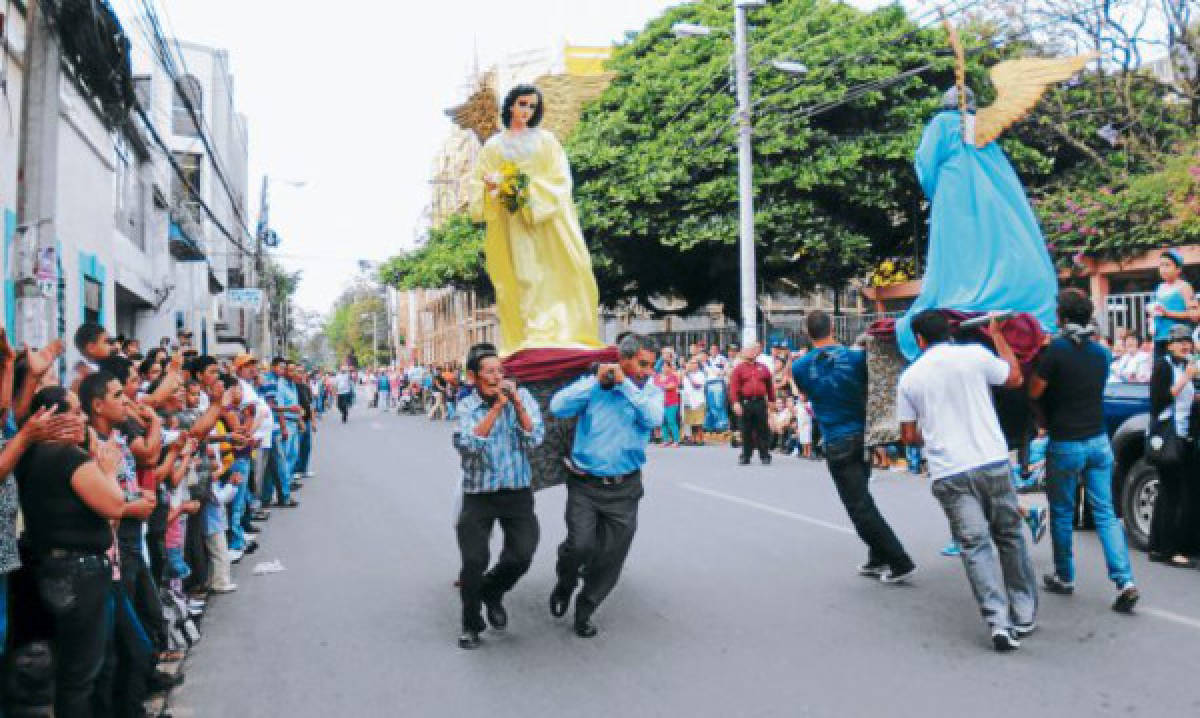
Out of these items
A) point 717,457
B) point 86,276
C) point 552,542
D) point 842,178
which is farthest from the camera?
point 842,178

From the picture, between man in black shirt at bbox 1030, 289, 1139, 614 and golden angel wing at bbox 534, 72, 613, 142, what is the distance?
89.8ft

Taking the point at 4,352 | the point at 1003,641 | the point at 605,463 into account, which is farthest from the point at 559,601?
the point at 4,352

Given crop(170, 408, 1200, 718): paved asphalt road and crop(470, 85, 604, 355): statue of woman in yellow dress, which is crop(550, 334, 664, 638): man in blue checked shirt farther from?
crop(470, 85, 604, 355): statue of woman in yellow dress

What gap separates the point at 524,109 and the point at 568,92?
94.0 feet

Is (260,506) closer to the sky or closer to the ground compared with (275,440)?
closer to the ground

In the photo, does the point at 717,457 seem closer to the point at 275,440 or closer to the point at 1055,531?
the point at 275,440

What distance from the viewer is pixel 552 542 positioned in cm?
920

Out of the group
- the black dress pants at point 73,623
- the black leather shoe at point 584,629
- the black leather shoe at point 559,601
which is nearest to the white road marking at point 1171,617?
the black leather shoe at point 584,629

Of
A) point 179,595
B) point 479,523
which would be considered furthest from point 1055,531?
point 179,595

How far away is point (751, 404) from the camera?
1542 centimetres

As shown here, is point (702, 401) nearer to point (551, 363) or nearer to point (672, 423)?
point (672, 423)

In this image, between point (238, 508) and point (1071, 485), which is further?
point (238, 508)

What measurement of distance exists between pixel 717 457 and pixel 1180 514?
9.60 m

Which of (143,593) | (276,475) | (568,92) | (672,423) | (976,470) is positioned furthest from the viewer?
(568,92)
